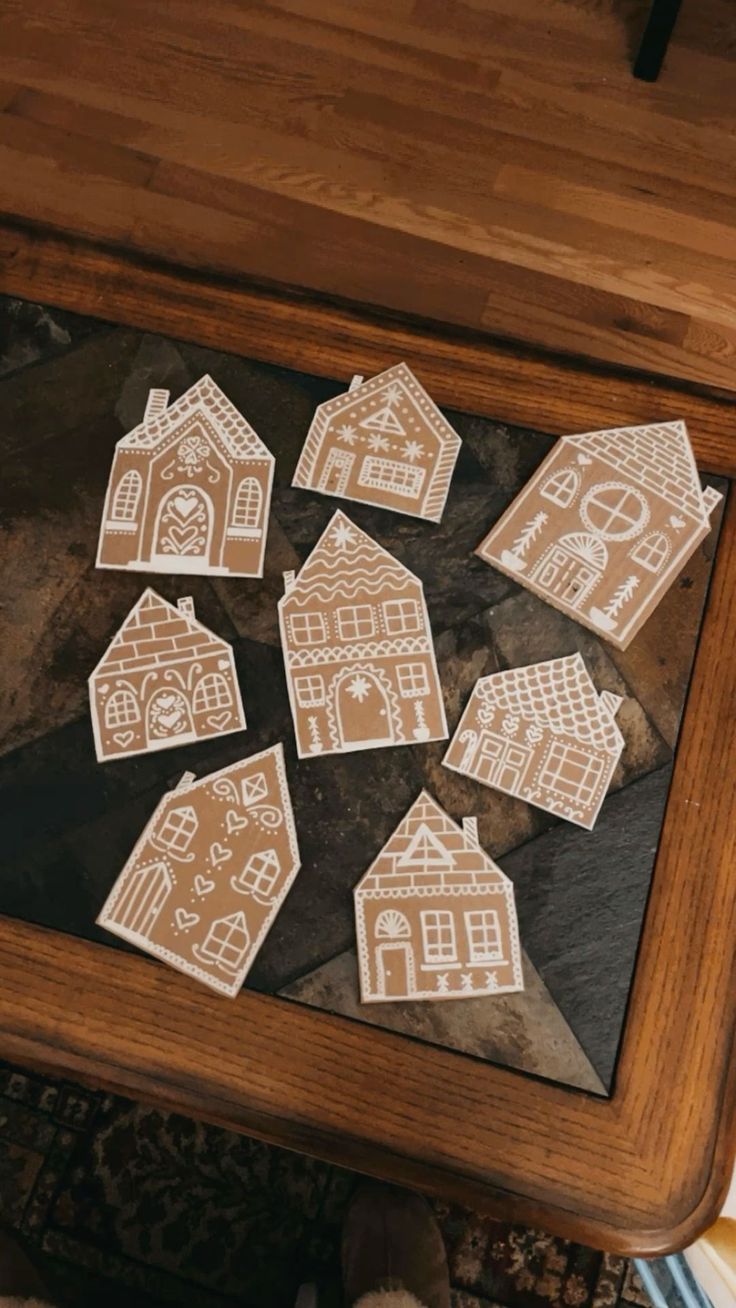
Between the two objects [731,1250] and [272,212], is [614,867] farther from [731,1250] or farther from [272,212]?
[272,212]

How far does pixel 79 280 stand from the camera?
1.61 m

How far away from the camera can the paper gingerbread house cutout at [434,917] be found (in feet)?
4.31

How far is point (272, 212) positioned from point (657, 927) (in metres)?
1.72

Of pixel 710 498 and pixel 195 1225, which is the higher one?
pixel 710 498

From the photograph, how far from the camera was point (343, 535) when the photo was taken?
151 centimetres

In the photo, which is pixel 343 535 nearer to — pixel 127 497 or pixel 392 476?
pixel 392 476

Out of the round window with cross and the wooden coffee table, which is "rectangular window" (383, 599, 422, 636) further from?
the round window with cross

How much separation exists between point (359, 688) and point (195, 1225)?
0.97m

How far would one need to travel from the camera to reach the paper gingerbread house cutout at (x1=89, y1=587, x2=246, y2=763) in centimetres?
140

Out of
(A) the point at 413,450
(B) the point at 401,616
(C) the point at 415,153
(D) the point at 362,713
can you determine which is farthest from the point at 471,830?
(C) the point at 415,153

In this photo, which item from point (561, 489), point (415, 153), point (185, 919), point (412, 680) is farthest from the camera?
point (415, 153)

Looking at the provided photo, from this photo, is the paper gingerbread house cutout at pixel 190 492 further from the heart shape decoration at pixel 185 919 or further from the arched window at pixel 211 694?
the heart shape decoration at pixel 185 919

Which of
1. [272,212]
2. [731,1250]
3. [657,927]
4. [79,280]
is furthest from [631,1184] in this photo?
[272,212]

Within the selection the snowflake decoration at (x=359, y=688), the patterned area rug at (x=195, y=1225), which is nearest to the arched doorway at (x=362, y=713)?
the snowflake decoration at (x=359, y=688)
